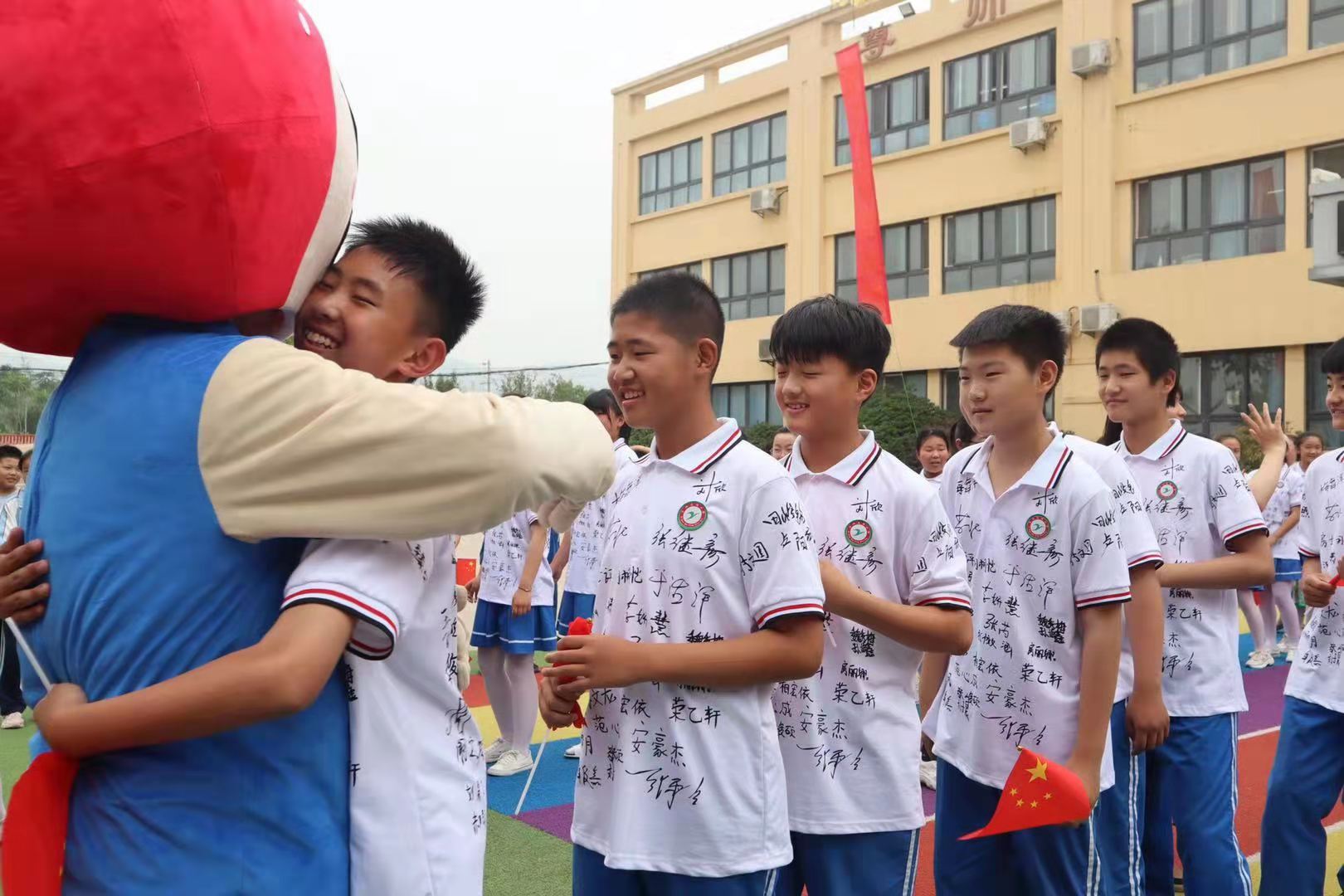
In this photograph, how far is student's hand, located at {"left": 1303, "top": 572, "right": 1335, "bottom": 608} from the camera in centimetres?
381

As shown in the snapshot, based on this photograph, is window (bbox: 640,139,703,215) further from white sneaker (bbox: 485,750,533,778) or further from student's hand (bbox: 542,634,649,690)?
student's hand (bbox: 542,634,649,690)

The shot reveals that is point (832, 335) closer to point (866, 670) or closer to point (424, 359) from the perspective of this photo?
point (866, 670)

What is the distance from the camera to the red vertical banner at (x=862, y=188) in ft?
55.9

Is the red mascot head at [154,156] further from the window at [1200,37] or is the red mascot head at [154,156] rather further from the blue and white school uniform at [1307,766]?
the window at [1200,37]

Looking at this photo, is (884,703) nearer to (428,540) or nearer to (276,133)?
(428,540)

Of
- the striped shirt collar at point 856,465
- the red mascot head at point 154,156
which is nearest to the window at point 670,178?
the striped shirt collar at point 856,465

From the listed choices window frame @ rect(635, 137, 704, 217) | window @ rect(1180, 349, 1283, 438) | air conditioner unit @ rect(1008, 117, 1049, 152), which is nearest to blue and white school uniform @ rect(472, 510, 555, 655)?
window @ rect(1180, 349, 1283, 438)

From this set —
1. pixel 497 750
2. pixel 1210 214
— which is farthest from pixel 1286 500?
pixel 1210 214

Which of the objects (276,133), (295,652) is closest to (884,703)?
(295,652)

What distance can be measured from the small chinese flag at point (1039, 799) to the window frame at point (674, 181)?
931 inches

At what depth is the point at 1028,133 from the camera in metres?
19.0

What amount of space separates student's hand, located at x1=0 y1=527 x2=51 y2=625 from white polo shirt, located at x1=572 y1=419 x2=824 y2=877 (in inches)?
43.3

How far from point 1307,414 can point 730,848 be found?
1683cm

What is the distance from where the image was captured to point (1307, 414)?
53.8 ft
